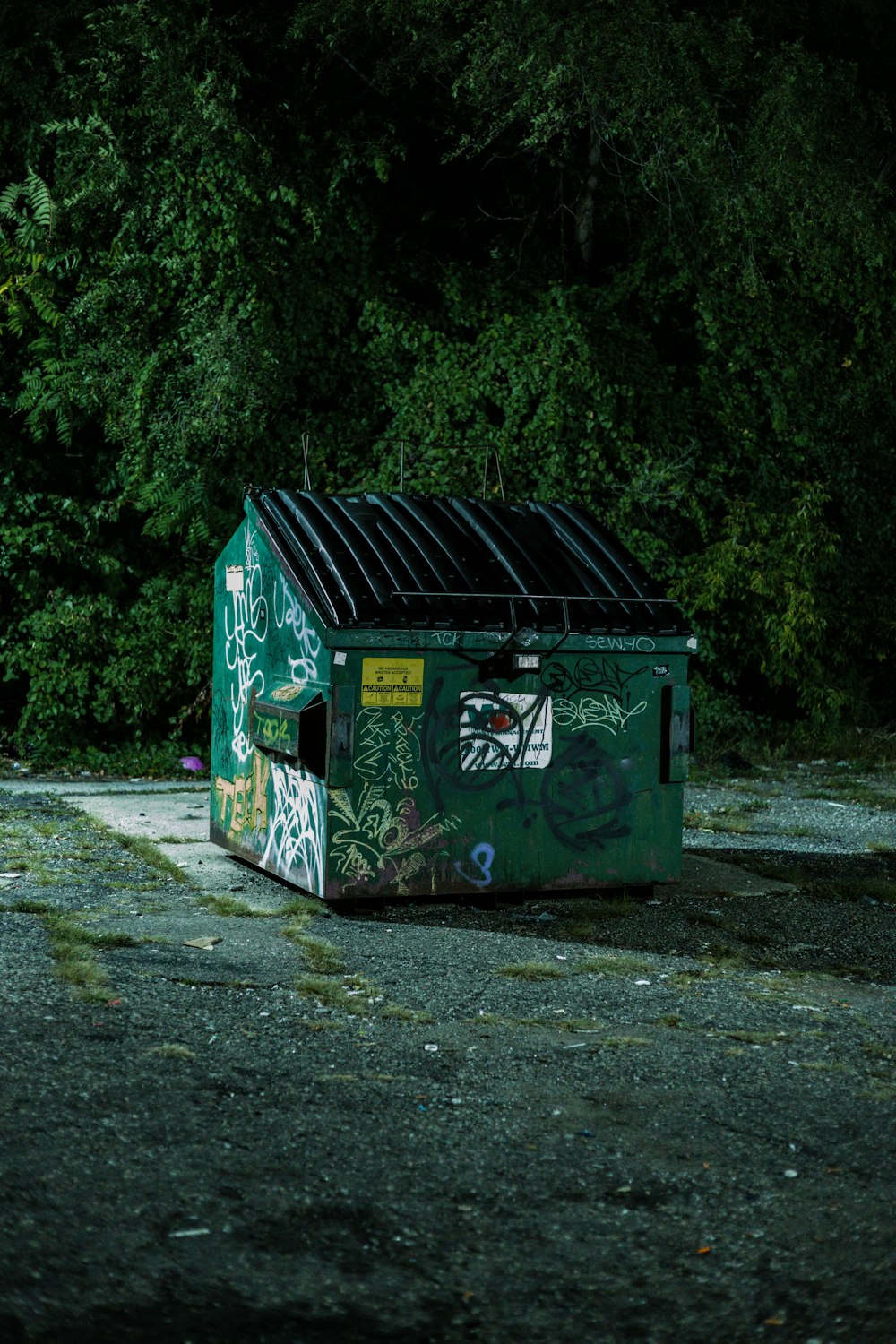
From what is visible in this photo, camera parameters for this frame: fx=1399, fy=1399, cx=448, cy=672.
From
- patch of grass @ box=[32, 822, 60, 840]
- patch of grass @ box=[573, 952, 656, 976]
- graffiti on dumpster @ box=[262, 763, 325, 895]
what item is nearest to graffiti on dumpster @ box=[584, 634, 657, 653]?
graffiti on dumpster @ box=[262, 763, 325, 895]

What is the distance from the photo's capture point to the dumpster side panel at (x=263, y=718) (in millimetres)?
6398

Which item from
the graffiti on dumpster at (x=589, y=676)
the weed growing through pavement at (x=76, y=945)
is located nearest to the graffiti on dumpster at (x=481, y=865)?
the graffiti on dumpster at (x=589, y=676)

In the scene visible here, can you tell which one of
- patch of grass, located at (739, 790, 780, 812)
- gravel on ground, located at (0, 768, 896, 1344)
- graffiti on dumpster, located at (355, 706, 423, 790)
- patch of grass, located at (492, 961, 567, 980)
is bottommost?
gravel on ground, located at (0, 768, 896, 1344)

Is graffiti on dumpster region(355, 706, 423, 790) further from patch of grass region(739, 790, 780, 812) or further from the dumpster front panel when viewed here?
patch of grass region(739, 790, 780, 812)

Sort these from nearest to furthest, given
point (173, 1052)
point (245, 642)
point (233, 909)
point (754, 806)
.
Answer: point (173, 1052), point (233, 909), point (245, 642), point (754, 806)

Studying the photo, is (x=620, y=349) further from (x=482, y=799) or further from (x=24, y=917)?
(x=24, y=917)

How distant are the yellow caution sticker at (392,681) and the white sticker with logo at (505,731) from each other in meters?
0.24

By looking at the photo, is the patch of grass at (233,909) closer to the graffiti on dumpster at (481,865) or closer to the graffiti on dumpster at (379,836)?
the graffiti on dumpster at (379,836)

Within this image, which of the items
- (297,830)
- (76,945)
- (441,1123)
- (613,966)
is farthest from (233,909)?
(441,1123)

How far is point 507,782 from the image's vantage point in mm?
6484

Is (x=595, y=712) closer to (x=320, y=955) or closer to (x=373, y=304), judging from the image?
(x=320, y=955)

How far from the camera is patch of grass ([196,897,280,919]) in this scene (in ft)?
20.6

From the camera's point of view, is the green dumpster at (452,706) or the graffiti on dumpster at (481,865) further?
the graffiti on dumpster at (481,865)

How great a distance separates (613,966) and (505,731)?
1.35m
